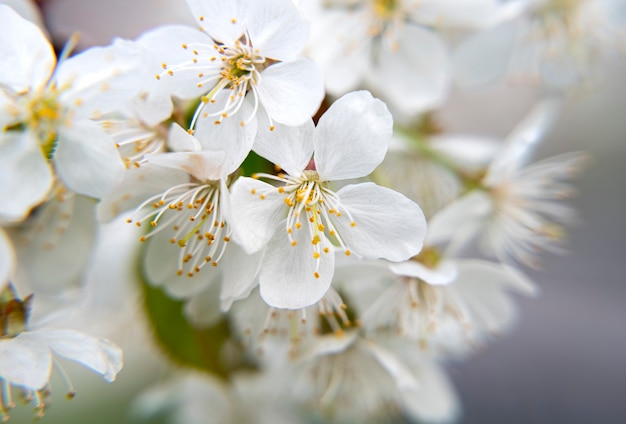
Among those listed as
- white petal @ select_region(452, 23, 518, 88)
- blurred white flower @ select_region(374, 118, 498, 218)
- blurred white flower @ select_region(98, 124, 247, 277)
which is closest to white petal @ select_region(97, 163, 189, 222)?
blurred white flower @ select_region(98, 124, 247, 277)

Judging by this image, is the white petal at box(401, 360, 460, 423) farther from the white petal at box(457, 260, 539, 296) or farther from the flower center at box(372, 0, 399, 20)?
the flower center at box(372, 0, 399, 20)

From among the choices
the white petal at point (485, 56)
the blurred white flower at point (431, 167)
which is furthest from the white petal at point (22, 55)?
the white petal at point (485, 56)

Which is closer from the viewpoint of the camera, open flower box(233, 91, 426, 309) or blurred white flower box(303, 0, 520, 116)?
open flower box(233, 91, 426, 309)

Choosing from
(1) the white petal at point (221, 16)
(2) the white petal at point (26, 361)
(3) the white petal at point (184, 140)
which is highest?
(1) the white petal at point (221, 16)

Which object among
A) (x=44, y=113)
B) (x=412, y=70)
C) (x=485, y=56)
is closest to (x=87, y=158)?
(x=44, y=113)

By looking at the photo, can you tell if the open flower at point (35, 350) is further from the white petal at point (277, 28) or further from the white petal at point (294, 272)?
the white petal at point (277, 28)
